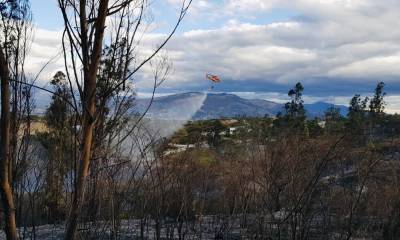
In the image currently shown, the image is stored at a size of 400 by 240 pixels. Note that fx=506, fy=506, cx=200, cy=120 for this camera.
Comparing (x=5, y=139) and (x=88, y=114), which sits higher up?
(x=88, y=114)

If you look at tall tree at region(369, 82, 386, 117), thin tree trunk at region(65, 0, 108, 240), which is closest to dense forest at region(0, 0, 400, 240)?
thin tree trunk at region(65, 0, 108, 240)

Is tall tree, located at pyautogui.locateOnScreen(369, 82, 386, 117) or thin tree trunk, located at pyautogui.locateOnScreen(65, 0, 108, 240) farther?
tall tree, located at pyautogui.locateOnScreen(369, 82, 386, 117)

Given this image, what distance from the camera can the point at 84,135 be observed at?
7.75 ft

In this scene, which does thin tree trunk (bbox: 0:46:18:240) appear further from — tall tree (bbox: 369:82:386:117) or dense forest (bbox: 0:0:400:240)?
tall tree (bbox: 369:82:386:117)

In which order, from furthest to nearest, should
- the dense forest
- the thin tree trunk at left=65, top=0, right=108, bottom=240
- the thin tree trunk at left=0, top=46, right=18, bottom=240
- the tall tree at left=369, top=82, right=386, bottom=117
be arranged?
the tall tree at left=369, top=82, right=386, bottom=117
the dense forest
the thin tree trunk at left=0, top=46, right=18, bottom=240
the thin tree trunk at left=65, top=0, right=108, bottom=240

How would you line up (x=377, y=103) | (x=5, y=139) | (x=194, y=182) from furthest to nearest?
1. (x=377, y=103)
2. (x=194, y=182)
3. (x=5, y=139)

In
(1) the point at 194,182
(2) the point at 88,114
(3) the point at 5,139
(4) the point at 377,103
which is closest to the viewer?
(2) the point at 88,114

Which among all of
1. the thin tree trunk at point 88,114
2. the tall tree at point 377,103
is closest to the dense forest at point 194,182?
the thin tree trunk at point 88,114

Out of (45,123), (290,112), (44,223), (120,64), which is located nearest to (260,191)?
(120,64)

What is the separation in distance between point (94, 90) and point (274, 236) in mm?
4647

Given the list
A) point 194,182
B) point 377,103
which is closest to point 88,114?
point 194,182

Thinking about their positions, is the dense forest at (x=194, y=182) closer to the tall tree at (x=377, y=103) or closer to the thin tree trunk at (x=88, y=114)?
the thin tree trunk at (x=88, y=114)

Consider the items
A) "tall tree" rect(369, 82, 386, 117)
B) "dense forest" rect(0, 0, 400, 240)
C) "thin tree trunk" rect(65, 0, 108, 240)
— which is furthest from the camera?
"tall tree" rect(369, 82, 386, 117)

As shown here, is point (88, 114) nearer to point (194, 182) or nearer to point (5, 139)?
point (5, 139)
